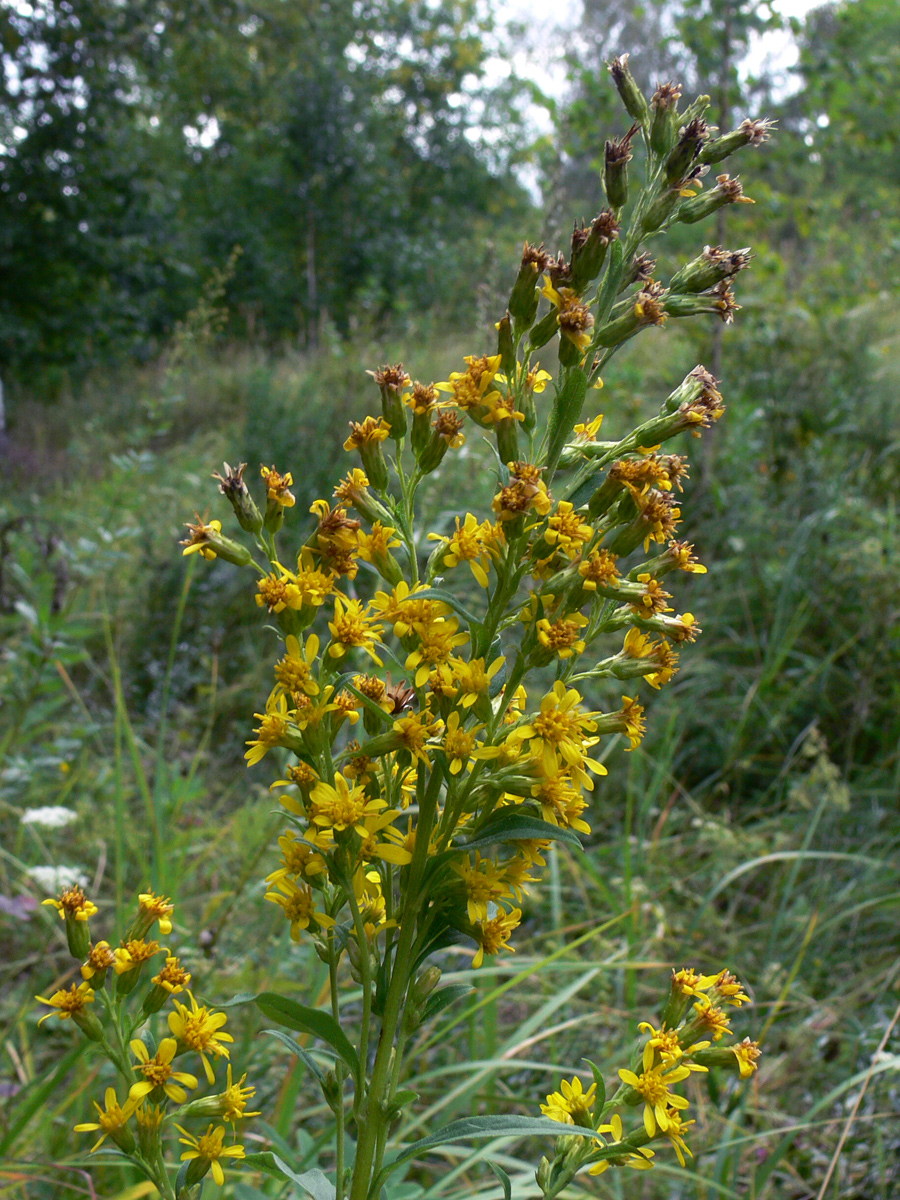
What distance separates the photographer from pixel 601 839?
346cm

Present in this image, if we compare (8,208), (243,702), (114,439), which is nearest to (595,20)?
(8,208)

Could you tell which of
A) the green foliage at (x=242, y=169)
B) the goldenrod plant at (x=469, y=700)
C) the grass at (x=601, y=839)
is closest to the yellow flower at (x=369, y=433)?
the goldenrod plant at (x=469, y=700)

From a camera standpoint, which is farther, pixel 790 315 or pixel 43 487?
pixel 43 487

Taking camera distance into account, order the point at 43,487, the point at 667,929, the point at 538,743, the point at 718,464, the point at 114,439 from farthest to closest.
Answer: the point at 114,439 < the point at 43,487 < the point at 718,464 < the point at 667,929 < the point at 538,743

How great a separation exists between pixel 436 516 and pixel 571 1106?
68.5 inches

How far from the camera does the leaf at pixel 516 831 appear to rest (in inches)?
34.1

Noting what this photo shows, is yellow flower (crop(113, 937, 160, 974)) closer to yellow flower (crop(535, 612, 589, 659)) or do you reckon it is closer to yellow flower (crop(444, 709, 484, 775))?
yellow flower (crop(444, 709, 484, 775))

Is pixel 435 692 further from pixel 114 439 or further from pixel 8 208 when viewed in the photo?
pixel 8 208

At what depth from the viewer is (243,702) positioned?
406cm

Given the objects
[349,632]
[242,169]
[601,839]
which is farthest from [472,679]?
[242,169]

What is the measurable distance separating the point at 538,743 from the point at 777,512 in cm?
406

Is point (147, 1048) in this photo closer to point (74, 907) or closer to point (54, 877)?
point (74, 907)

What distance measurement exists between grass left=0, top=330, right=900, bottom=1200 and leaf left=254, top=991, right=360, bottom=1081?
0.35 metres

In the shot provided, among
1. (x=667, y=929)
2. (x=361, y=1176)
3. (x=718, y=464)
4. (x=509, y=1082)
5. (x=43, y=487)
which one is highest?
(x=43, y=487)
